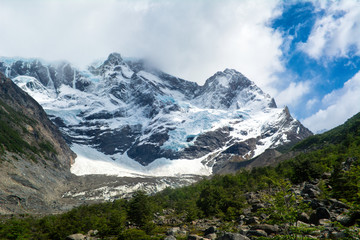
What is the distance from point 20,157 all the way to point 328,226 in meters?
159

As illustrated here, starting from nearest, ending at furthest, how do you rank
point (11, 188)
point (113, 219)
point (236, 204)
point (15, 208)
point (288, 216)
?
point (288, 216)
point (113, 219)
point (236, 204)
point (15, 208)
point (11, 188)

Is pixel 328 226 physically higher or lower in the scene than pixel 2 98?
lower

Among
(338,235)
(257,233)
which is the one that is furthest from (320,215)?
(338,235)

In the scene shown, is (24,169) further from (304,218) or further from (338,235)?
(338,235)

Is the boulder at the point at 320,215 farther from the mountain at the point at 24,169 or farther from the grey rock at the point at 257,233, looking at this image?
the mountain at the point at 24,169

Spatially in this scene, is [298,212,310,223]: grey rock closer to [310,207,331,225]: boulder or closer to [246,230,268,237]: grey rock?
Answer: [310,207,331,225]: boulder

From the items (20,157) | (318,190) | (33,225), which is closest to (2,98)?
(20,157)

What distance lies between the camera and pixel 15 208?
3789 inches

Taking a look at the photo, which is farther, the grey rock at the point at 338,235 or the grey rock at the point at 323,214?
the grey rock at the point at 323,214

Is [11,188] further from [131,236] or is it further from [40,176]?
[131,236]

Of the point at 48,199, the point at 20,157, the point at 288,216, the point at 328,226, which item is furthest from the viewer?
the point at 20,157

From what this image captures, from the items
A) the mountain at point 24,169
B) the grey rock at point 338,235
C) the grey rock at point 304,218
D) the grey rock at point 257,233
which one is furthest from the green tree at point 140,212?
the mountain at point 24,169

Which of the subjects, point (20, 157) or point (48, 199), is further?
point (20, 157)

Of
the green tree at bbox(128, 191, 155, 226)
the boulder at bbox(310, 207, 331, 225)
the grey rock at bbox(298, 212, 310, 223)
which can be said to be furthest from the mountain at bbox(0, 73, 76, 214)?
the boulder at bbox(310, 207, 331, 225)
